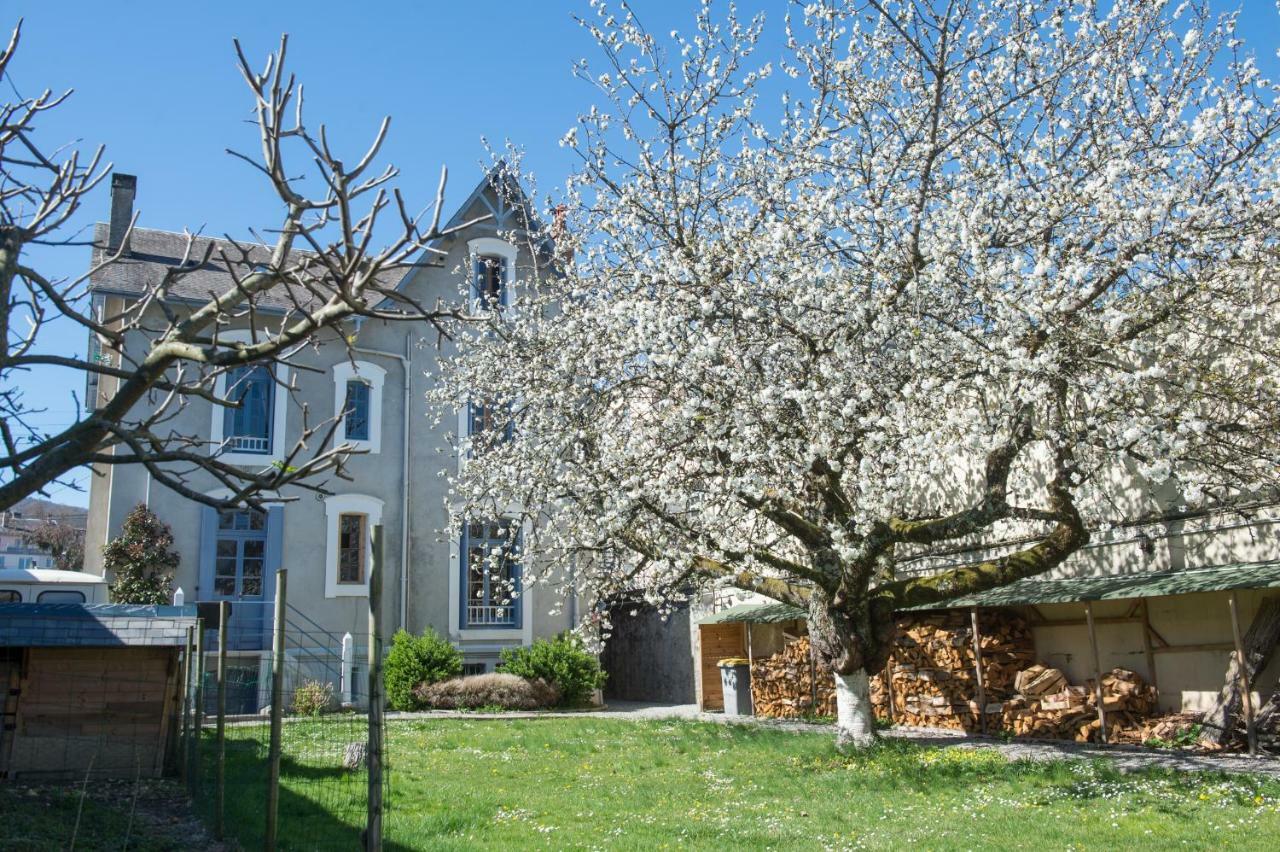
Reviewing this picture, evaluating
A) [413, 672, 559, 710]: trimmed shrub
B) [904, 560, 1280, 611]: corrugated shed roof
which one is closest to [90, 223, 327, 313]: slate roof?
[413, 672, 559, 710]: trimmed shrub

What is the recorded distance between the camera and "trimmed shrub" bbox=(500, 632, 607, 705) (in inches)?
875

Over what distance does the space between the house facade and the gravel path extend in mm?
2934

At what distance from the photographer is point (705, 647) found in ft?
72.4

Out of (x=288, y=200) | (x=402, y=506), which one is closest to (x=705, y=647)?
(x=402, y=506)

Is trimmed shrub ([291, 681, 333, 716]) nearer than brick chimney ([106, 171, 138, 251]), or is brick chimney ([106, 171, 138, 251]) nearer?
trimmed shrub ([291, 681, 333, 716])

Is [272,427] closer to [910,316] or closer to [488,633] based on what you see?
[488,633]

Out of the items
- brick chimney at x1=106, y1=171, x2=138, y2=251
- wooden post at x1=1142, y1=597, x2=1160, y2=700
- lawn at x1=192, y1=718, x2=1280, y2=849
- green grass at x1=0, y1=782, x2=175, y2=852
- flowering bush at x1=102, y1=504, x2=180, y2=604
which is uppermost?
brick chimney at x1=106, y1=171, x2=138, y2=251

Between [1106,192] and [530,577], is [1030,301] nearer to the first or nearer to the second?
[1106,192]

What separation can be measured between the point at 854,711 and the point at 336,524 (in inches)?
524

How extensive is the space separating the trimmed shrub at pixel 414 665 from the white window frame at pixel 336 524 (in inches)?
59.9

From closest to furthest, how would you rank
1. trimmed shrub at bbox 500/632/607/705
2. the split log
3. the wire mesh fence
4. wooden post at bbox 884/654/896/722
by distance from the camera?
the wire mesh fence
the split log
wooden post at bbox 884/654/896/722
trimmed shrub at bbox 500/632/607/705

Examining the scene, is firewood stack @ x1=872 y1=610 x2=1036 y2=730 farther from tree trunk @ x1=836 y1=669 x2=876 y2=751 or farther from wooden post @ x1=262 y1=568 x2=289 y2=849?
wooden post @ x1=262 y1=568 x2=289 y2=849

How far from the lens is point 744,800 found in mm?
10414

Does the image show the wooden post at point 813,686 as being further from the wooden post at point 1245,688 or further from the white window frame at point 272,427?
the white window frame at point 272,427
